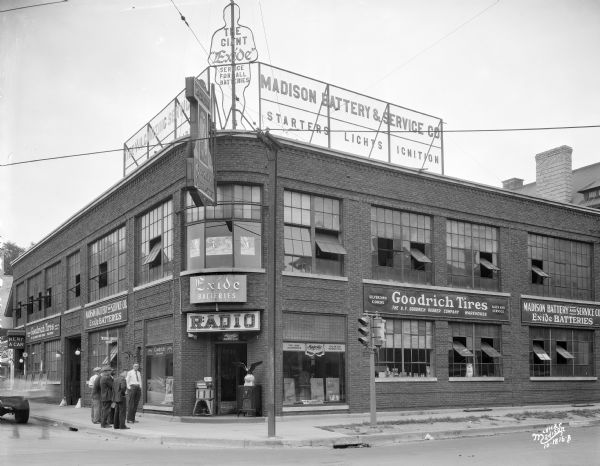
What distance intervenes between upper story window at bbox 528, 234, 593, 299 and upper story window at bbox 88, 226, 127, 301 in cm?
1642

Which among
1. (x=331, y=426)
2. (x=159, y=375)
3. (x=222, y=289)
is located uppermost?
(x=222, y=289)

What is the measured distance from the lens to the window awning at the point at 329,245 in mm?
24925

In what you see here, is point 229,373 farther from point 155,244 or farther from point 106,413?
point 155,244

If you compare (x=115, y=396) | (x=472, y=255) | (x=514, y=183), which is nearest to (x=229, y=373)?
(x=115, y=396)

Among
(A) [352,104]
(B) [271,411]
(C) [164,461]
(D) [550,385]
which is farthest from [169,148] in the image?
(D) [550,385]

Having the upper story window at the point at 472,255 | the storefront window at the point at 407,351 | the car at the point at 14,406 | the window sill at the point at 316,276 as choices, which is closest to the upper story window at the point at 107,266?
the car at the point at 14,406

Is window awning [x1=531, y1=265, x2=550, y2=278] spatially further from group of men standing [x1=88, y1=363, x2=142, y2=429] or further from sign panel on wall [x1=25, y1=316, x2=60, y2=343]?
sign panel on wall [x1=25, y1=316, x2=60, y2=343]

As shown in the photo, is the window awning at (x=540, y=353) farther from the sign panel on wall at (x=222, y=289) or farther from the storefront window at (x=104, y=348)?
the storefront window at (x=104, y=348)

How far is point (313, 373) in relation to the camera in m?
24.4

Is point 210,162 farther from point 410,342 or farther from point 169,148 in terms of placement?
point 410,342

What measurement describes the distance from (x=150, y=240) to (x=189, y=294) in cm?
449

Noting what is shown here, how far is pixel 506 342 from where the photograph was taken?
29.6 meters

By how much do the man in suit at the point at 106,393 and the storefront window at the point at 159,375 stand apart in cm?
299

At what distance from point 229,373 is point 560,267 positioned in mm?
16035
